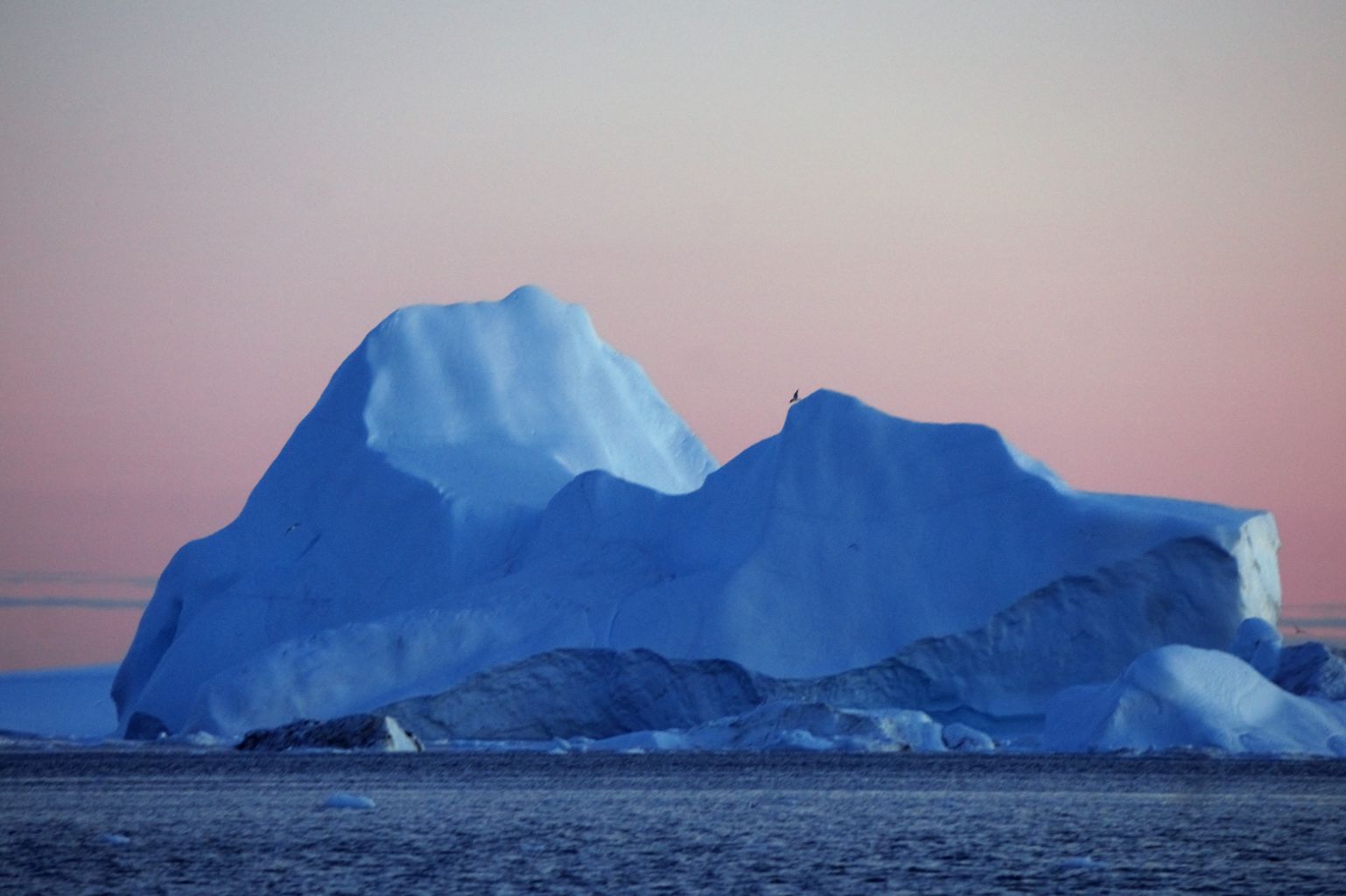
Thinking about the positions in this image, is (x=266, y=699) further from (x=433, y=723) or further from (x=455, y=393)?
(x=455, y=393)

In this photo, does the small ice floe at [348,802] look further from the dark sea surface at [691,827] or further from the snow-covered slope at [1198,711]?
the snow-covered slope at [1198,711]

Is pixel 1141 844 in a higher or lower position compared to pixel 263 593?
lower

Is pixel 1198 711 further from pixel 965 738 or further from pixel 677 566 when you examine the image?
pixel 677 566

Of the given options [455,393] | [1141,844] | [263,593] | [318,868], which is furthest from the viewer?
[455,393]

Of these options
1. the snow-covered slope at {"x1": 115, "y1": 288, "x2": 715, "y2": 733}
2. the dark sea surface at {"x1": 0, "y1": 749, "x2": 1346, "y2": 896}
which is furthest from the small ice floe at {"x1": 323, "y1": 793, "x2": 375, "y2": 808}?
the snow-covered slope at {"x1": 115, "y1": 288, "x2": 715, "y2": 733}

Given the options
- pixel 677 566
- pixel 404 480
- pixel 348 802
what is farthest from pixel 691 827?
pixel 404 480

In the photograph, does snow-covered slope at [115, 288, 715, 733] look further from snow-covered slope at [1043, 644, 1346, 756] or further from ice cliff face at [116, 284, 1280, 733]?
snow-covered slope at [1043, 644, 1346, 756]

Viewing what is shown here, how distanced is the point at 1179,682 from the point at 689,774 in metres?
6.35

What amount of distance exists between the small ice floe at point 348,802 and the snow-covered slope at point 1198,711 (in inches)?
390

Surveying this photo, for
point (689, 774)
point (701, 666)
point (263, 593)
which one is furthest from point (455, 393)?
point (689, 774)

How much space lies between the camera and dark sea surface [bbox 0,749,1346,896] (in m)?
13.1

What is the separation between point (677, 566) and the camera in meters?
30.2

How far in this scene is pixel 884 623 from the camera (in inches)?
1101

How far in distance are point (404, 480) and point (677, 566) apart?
6044 mm
